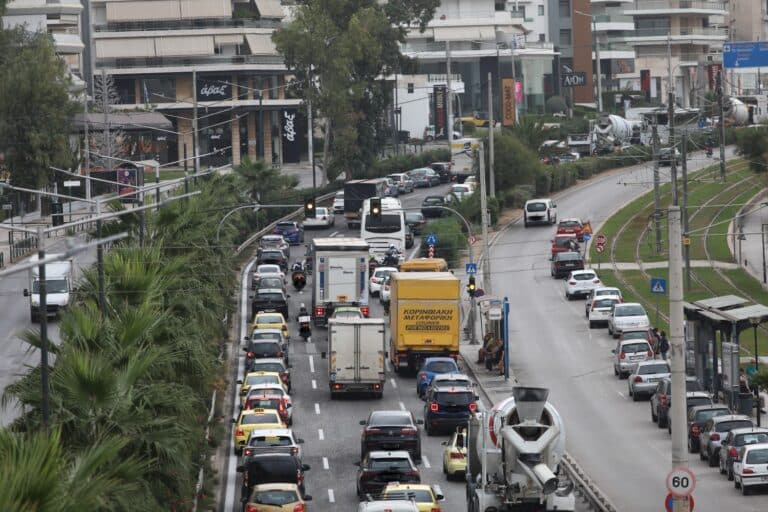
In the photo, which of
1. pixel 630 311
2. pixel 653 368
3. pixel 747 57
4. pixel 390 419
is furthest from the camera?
pixel 747 57

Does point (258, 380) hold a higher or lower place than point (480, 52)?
lower

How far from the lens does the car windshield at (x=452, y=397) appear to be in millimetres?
46188

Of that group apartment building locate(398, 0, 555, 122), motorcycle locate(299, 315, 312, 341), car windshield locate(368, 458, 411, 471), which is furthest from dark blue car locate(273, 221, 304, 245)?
apartment building locate(398, 0, 555, 122)

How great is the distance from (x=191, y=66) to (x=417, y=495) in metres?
109

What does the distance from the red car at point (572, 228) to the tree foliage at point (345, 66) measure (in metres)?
26.6

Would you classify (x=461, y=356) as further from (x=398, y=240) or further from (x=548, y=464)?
(x=548, y=464)

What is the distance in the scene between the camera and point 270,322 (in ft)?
205

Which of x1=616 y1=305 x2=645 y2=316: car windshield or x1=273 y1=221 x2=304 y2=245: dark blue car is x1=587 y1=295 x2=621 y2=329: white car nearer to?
x1=616 y1=305 x2=645 y2=316: car windshield

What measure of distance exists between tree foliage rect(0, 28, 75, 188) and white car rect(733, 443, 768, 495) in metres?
64.6

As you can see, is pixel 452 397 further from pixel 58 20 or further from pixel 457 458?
pixel 58 20

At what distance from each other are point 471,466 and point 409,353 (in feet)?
73.9

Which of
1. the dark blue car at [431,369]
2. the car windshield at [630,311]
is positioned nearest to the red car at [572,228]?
the car windshield at [630,311]

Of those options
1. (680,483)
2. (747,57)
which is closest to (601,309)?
(680,483)

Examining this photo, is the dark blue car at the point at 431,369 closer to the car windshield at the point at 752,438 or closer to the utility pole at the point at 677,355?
the car windshield at the point at 752,438
